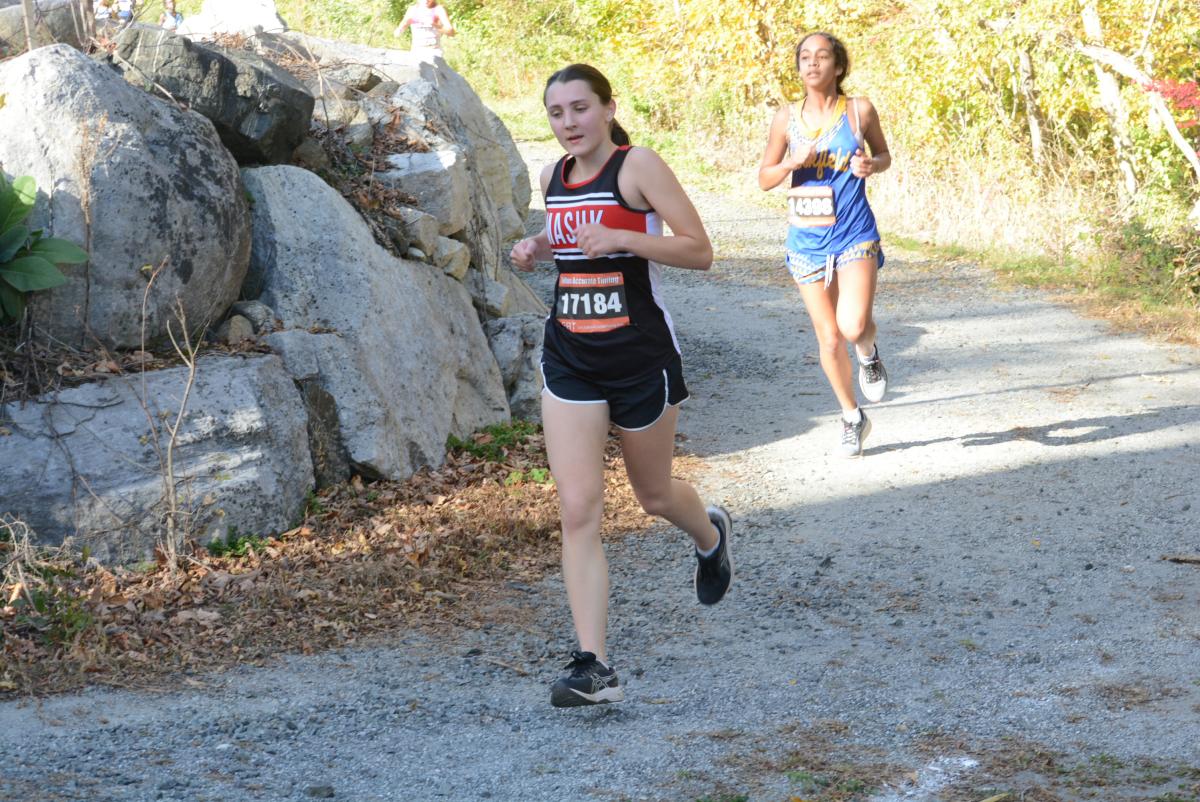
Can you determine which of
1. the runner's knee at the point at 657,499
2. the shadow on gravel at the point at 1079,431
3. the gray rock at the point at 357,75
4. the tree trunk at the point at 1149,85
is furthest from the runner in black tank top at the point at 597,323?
the tree trunk at the point at 1149,85

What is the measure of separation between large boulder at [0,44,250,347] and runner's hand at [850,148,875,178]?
10.6 ft

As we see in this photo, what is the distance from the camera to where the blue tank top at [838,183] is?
268 inches

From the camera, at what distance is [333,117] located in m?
8.75

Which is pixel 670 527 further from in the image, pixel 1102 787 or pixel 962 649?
pixel 1102 787

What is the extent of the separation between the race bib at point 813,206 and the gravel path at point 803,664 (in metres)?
1.38

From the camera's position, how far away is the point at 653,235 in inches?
166

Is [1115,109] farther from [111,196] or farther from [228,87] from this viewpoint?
[111,196]

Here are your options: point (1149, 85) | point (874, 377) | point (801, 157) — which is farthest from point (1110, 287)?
point (801, 157)

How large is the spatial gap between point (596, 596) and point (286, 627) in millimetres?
1542

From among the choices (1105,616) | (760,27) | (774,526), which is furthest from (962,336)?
(760,27)

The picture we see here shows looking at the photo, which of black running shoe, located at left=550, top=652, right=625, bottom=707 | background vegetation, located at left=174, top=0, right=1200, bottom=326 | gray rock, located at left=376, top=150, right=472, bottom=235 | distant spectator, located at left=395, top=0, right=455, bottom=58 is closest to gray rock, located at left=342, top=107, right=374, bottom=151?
gray rock, located at left=376, top=150, right=472, bottom=235

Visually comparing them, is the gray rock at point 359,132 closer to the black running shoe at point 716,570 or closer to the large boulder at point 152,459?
the large boulder at point 152,459

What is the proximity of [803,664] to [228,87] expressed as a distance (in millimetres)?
4675

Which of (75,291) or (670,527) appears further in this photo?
(670,527)
